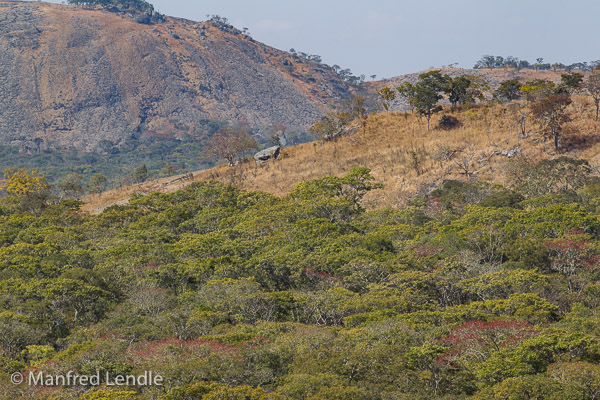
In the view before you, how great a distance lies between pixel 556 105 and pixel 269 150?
4499cm

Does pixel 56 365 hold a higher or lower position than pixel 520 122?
lower

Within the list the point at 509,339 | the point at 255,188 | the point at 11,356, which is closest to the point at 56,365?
the point at 11,356

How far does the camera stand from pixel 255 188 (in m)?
84.7

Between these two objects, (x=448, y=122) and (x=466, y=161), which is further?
(x=448, y=122)

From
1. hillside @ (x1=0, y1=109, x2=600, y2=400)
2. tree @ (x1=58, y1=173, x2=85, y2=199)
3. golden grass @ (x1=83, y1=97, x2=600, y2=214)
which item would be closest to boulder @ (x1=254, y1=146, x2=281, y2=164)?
golden grass @ (x1=83, y1=97, x2=600, y2=214)

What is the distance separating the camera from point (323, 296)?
128 feet

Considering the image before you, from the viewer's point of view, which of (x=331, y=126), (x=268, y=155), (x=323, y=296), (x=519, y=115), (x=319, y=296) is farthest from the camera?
(x=268, y=155)

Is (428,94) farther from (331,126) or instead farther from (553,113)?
(553,113)

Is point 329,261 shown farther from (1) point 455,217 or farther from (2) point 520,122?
(2) point 520,122

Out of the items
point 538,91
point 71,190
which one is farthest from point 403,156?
point 71,190

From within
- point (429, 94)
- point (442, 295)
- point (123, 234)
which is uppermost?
point (429, 94)

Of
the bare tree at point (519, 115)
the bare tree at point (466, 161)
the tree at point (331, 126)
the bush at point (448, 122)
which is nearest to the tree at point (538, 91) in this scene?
the bare tree at point (519, 115)

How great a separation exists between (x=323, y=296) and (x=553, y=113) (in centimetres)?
4585

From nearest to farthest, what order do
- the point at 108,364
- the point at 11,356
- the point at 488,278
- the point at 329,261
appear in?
the point at 108,364 → the point at 11,356 → the point at 488,278 → the point at 329,261
